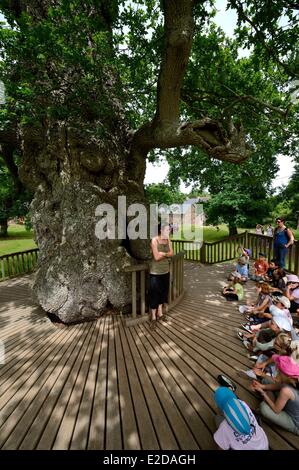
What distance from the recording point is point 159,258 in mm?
3365

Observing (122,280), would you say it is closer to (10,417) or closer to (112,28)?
(10,417)

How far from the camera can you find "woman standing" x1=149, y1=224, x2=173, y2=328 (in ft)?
11.2

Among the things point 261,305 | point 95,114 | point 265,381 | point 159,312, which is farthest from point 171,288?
point 95,114

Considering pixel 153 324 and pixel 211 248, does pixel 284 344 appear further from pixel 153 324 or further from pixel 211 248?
pixel 211 248

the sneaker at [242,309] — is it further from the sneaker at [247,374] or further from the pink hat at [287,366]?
the pink hat at [287,366]

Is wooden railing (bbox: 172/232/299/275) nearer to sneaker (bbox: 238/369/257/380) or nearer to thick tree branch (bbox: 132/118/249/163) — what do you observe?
thick tree branch (bbox: 132/118/249/163)

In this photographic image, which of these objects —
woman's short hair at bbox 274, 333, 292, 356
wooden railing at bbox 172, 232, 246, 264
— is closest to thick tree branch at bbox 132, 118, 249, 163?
woman's short hair at bbox 274, 333, 292, 356

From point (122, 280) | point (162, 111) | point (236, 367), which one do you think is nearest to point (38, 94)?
point (162, 111)

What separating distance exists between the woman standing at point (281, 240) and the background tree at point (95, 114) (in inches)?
103

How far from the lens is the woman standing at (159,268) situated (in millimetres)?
3421

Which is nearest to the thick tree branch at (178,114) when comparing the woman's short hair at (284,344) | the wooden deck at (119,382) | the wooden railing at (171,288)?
the wooden railing at (171,288)

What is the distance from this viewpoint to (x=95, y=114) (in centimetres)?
434

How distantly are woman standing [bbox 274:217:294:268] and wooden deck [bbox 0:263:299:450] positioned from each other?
261 centimetres

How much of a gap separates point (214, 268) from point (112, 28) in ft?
23.2
